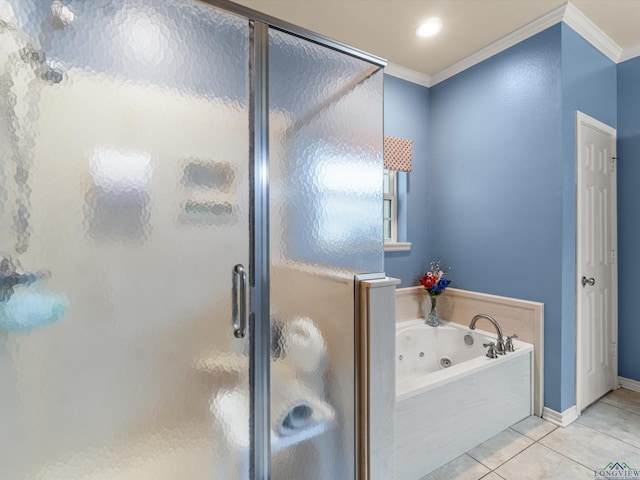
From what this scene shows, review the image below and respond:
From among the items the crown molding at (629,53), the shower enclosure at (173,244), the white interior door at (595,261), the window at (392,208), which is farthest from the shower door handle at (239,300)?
the crown molding at (629,53)

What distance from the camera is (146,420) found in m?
0.97

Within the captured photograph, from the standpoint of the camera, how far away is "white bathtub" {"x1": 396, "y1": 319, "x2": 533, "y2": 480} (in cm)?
166

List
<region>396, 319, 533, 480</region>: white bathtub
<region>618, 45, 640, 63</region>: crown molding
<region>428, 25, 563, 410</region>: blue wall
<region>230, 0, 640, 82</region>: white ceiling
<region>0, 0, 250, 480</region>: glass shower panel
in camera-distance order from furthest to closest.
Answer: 1. <region>618, 45, 640, 63</region>: crown molding
2. <region>428, 25, 563, 410</region>: blue wall
3. <region>230, 0, 640, 82</region>: white ceiling
4. <region>396, 319, 533, 480</region>: white bathtub
5. <region>0, 0, 250, 480</region>: glass shower panel

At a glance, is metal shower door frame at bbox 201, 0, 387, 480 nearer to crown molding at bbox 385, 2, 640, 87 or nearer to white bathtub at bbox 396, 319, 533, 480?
white bathtub at bbox 396, 319, 533, 480

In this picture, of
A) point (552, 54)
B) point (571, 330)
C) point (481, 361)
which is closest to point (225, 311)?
point (481, 361)

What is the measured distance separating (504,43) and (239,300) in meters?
2.84

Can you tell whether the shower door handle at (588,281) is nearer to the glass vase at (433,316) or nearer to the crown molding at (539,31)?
the glass vase at (433,316)

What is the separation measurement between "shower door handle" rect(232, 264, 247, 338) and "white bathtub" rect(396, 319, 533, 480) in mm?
970

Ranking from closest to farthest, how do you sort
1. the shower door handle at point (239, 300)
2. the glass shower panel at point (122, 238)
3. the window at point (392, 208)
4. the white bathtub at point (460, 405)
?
the glass shower panel at point (122, 238), the shower door handle at point (239, 300), the white bathtub at point (460, 405), the window at point (392, 208)

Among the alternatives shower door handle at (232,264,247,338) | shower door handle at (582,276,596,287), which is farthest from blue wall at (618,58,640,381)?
shower door handle at (232,264,247,338)

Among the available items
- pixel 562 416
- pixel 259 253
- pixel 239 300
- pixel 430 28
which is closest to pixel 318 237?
pixel 259 253

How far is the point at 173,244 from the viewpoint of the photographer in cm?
102

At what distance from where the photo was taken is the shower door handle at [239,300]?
3.63ft

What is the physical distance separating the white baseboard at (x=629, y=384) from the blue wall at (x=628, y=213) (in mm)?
31
